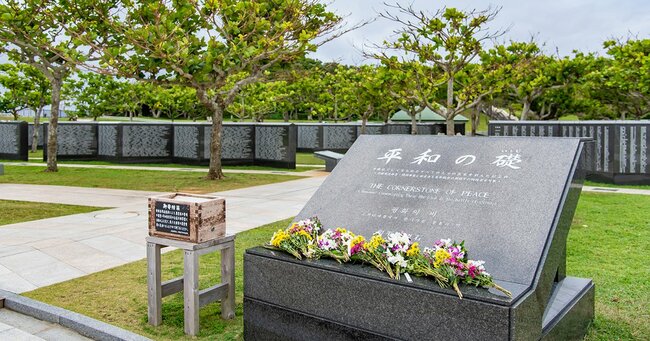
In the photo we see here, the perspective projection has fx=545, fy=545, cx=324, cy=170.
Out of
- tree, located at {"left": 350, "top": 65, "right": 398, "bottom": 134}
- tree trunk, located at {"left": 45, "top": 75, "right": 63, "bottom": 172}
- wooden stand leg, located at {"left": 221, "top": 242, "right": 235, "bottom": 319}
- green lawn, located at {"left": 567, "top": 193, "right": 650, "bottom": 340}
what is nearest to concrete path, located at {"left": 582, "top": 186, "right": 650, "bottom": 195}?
green lawn, located at {"left": 567, "top": 193, "right": 650, "bottom": 340}

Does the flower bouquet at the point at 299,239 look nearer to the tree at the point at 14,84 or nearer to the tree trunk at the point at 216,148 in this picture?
the tree trunk at the point at 216,148

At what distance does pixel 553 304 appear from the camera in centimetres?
405

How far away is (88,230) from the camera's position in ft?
28.7

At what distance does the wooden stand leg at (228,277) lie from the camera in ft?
15.9

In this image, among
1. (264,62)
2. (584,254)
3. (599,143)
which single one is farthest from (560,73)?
(584,254)

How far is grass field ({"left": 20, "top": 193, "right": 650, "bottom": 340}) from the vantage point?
464 centimetres

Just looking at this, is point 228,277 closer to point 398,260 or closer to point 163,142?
point 398,260

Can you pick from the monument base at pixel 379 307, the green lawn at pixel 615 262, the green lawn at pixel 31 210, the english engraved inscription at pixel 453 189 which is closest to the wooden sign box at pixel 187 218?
the monument base at pixel 379 307

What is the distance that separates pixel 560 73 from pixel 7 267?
30.7 m

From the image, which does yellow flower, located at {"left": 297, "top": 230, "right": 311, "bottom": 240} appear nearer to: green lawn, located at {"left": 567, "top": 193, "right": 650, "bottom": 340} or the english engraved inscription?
the english engraved inscription

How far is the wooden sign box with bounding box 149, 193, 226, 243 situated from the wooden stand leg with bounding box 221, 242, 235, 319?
208 mm

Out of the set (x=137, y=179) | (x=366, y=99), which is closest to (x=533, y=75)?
(x=366, y=99)

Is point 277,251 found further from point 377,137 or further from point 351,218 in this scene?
point 377,137

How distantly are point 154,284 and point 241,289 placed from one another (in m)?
1.21
